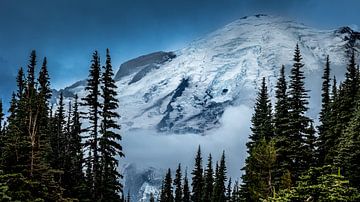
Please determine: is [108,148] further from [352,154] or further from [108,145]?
[352,154]

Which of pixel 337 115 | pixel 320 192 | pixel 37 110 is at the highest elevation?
pixel 337 115

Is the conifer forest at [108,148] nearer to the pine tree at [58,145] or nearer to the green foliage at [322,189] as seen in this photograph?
Result: the pine tree at [58,145]

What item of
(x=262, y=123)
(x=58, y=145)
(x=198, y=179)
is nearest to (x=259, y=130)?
(x=262, y=123)

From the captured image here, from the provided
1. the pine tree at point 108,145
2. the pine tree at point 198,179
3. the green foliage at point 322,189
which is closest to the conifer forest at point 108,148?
the pine tree at point 108,145

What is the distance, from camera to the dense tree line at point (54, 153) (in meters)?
21.6

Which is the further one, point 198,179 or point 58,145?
point 198,179

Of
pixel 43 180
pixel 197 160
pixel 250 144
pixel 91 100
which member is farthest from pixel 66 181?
pixel 197 160

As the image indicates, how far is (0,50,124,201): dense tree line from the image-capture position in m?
21.6

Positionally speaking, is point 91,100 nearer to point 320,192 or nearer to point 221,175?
point 320,192

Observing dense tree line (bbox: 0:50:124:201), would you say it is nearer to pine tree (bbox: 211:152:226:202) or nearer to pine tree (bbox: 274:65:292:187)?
pine tree (bbox: 274:65:292:187)

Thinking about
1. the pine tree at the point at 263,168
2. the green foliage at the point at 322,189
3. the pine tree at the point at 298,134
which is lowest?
the green foliage at the point at 322,189

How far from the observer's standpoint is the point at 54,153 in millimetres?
44188

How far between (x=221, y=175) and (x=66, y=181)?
50.5 m

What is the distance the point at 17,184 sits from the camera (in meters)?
21.4
